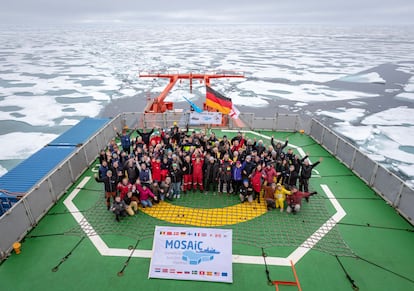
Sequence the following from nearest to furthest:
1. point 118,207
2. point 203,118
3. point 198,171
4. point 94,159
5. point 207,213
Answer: point 118,207
point 207,213
point 198,171
point 94,159
point 203,118

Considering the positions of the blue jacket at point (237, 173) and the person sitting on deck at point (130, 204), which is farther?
the blue jacket at point (237, 173)

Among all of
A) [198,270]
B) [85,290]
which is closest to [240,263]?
[198,270]

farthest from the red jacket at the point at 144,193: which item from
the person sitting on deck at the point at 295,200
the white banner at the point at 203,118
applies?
the white banner at the point at 203,118

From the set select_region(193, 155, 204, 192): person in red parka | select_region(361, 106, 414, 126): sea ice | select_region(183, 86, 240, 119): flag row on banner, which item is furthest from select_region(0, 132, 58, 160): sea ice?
select_region(361, 106, 414, 126): sea ice

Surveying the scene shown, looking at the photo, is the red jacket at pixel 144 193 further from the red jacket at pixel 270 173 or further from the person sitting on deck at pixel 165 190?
the red jacket at pixel 270 173

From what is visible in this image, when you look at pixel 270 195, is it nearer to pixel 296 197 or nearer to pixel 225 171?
pixel 296 197

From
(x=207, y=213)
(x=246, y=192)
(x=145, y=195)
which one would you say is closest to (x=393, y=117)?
(x=246, y=192)
